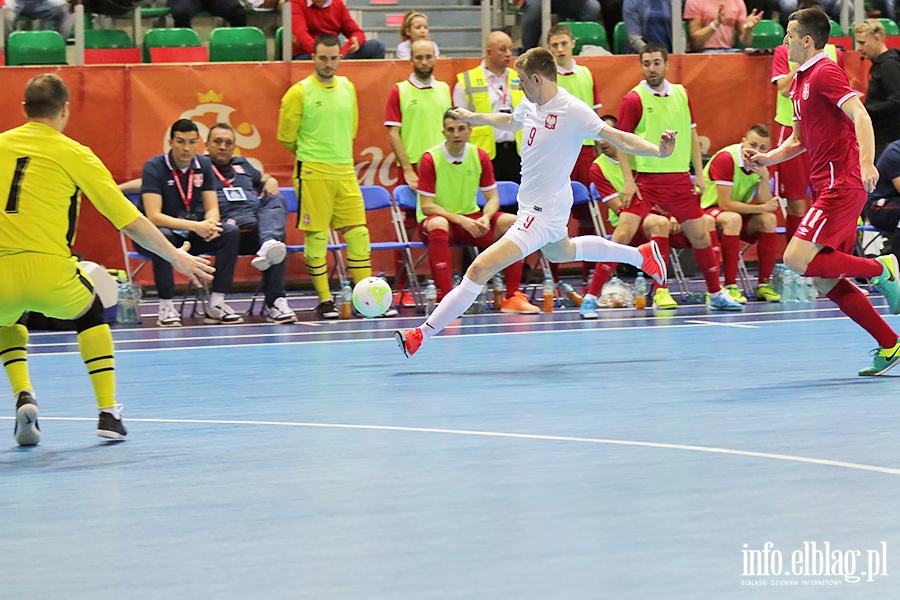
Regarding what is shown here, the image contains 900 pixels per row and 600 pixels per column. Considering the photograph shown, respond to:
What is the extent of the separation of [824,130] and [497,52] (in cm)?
583

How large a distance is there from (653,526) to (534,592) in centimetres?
80

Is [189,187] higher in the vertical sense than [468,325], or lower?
higher

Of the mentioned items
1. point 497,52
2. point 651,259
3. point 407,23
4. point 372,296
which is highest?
point 407,23

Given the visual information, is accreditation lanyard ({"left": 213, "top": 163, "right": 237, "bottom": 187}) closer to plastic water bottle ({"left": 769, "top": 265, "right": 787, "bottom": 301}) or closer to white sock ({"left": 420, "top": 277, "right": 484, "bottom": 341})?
white sock ({"left": 420, "top": 277, "right": 484, "bottom": 341})

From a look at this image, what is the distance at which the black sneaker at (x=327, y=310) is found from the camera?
1234 centimetres

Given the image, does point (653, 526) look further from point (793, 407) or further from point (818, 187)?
point (818, 187)

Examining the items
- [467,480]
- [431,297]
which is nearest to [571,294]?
[431,297]

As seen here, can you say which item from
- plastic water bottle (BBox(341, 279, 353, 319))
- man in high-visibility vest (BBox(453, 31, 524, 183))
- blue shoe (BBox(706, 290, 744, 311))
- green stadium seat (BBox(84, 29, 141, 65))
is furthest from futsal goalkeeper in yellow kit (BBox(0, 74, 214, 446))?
green stadium seat (BBox(84, 29, 141, 65))

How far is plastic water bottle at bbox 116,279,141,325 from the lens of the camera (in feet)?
39.2

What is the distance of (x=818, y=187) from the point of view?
25.8 feet

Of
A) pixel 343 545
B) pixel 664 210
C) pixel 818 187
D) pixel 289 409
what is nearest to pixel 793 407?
pixel 818 187

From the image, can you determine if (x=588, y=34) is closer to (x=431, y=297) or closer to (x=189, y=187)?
(x=431, y=297)

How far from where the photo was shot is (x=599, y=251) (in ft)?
31.2

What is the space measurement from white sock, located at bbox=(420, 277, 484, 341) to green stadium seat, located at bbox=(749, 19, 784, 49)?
8.48 meters
